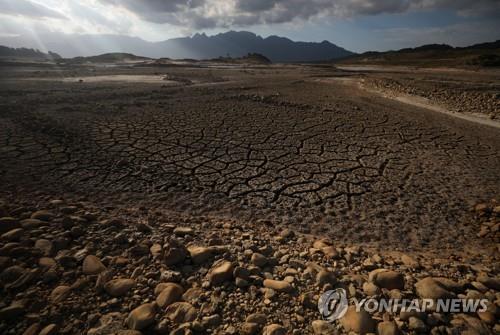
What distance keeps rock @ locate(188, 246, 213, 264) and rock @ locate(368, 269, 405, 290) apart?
3.56ft

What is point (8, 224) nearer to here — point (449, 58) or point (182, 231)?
point (182, 231)

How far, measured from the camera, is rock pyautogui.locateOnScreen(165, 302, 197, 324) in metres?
1.30

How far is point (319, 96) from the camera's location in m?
8.55

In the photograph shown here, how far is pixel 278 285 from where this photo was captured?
151 cm

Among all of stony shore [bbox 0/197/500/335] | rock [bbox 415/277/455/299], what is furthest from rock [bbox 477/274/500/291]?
rock [bbox 415/277/455/299]

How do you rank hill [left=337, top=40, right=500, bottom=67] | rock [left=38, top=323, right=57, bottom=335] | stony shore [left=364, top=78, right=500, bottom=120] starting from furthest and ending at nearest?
hill [left=337, top=40, right=500, bottom=67] < stony shore [left=364, top=78, right=500, bottom=120] < rock [left=38, top=323, right=57, bottom=335]

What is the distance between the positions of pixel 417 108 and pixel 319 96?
9.55ft

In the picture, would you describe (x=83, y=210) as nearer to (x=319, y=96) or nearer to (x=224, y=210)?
(x=224, y=210)

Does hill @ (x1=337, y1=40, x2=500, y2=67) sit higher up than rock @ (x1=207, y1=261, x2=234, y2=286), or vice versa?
hill @ (x1=337, y1=40, x2=500, y2=67)

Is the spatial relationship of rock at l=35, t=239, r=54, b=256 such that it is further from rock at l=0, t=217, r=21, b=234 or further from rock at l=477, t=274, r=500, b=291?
rock at l=477, t=274, r=500, b=291

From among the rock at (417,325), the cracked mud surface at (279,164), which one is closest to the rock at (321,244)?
the cracked mud surface at (279,164)

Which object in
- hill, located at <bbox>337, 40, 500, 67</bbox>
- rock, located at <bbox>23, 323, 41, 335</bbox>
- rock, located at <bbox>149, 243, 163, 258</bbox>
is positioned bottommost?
rock, located at <bbox>149, 243, 163, 258</bbox>

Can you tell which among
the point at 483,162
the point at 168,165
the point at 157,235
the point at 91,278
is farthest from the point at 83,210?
the point at 483,162

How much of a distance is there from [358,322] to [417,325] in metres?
0.28
